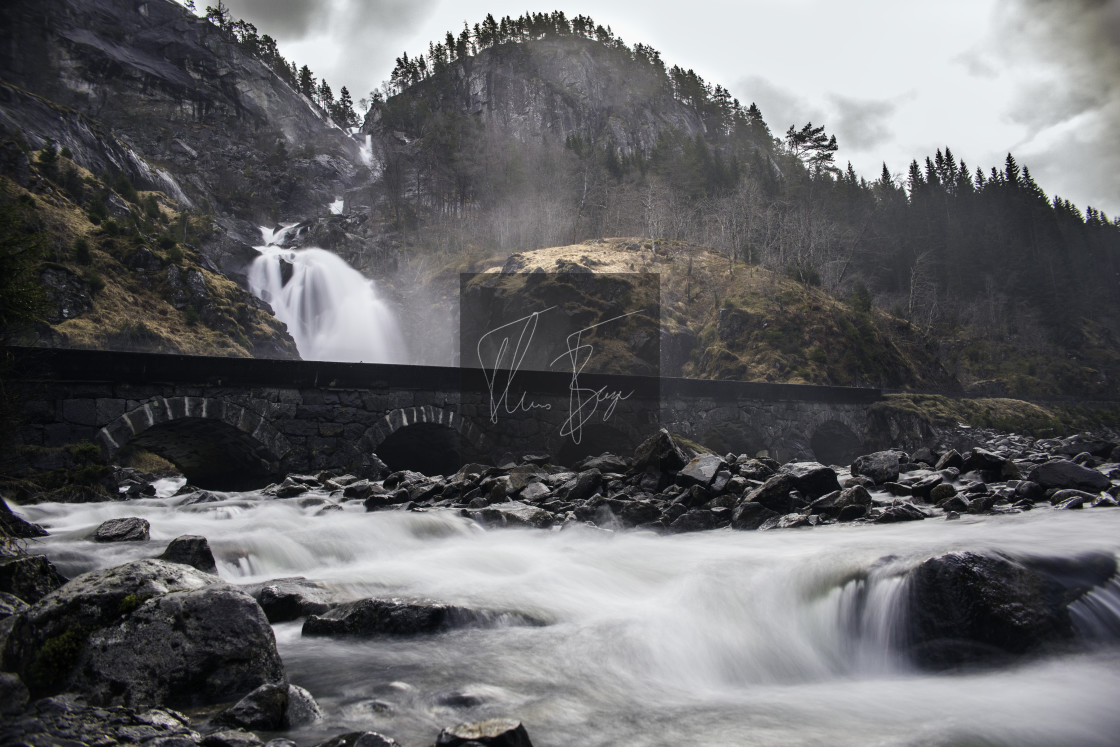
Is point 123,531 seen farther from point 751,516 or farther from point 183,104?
point 183,104

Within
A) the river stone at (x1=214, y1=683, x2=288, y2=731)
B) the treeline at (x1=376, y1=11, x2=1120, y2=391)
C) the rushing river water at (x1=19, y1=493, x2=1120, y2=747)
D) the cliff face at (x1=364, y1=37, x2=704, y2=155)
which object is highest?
the cliff face at (x1=364, y1=37, x2=704, y2=155)

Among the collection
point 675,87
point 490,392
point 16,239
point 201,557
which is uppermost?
point 675,87

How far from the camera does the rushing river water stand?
341 centimetres

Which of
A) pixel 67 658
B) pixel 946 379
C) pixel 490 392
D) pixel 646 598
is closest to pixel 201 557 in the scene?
pixel 67 658

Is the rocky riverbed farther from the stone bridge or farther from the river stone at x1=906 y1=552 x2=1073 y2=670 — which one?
the stone bridge

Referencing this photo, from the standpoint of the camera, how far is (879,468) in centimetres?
1067

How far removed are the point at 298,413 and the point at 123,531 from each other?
22.8 ft

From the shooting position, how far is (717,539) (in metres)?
8.06

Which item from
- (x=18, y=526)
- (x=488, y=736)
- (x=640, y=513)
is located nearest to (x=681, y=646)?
(x=488, y=736)

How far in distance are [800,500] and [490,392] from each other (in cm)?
938

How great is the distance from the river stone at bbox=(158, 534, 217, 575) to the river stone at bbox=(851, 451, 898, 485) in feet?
32.0

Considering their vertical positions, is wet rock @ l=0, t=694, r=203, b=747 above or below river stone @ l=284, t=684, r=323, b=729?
above

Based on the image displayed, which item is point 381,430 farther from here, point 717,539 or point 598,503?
point 717,539

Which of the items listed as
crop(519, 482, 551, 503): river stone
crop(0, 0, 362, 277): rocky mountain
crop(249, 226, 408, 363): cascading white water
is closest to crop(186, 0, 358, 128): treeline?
crop(0, 0, 362, 277): rocky mountain
